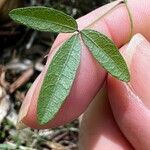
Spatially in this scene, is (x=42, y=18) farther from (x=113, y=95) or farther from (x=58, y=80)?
(x=113, y=95)

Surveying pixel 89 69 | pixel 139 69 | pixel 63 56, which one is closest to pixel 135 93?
pixel 139 69

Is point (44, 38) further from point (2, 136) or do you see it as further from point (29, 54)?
point (2, 136)

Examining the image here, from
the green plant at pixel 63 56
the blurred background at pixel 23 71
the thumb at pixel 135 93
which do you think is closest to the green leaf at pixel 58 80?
the green plant at pixel 63 56

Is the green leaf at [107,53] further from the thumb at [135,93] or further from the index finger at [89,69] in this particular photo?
the thumb at [135,93]

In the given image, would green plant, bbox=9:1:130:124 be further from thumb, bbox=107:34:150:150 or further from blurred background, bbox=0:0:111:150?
blurred background, bbox=0:0:111:150

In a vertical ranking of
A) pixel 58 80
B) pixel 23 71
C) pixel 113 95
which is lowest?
pixel 23 71

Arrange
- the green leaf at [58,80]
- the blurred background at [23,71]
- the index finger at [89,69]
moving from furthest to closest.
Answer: the blurred background at [23,71] → the index finger at [89,69] → the green leaf at [58,80]
